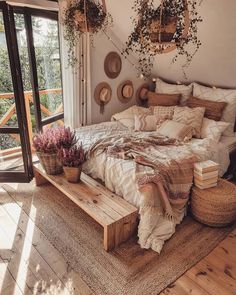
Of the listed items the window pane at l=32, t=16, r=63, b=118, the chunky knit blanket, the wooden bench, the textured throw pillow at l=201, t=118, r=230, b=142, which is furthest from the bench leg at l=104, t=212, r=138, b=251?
the window pane at l=32, t=16, r=63, b=118

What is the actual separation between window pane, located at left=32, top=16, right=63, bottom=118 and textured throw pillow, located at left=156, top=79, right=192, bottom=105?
1.57m

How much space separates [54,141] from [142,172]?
932 mm

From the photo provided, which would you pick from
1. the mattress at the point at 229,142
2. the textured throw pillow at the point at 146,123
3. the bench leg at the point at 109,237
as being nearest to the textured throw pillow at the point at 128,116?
the textured throw pillow at the point at 146,123

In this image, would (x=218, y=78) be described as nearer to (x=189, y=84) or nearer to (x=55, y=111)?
(x=189, y=84)

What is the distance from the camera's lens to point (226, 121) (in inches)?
131

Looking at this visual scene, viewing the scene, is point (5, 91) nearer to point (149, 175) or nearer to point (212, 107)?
point (149, 175)

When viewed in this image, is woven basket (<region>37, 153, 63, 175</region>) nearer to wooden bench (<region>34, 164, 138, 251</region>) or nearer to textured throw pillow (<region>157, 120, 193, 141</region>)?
wooden bench (<region>34, 164, 138, 251</region>)

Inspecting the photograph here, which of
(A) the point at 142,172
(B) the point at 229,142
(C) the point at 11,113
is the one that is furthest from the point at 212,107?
(C) the point at 11,113

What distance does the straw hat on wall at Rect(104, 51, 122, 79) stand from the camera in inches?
144

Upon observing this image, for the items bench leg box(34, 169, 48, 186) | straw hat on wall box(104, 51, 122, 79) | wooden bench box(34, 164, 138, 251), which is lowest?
bench leg box(34, 169, 48, 186)

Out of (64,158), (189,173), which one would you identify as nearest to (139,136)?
(189,173)

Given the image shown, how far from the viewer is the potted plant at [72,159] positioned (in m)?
2.35

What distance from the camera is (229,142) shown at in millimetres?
3135

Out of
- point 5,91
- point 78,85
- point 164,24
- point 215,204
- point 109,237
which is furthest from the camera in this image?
point 78,85
